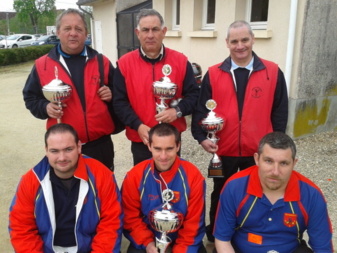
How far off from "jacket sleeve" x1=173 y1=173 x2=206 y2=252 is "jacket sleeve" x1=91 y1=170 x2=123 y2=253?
490 mm

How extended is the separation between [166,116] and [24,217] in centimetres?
131

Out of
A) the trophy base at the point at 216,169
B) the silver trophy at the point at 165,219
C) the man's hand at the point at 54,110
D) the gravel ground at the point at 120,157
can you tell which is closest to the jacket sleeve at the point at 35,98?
the man's hand at the point at 54,110

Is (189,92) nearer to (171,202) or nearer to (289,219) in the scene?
(171,202)

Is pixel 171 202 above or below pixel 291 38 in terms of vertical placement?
below

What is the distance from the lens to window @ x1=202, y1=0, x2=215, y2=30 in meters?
8.03

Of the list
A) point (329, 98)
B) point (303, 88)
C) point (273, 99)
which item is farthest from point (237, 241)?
point (329, 98)

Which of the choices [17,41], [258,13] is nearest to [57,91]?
[258,13]

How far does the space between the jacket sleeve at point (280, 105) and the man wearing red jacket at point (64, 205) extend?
58.8 inches

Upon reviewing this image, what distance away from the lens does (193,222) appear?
2762 mm

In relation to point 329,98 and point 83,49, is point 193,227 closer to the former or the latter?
point 83,49

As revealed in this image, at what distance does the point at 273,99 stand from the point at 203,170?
2479 mm

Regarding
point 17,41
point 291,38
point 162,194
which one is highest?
point 291,38

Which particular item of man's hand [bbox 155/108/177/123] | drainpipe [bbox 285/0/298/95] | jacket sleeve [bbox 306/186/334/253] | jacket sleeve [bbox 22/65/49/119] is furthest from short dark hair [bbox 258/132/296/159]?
drainpipe [bbox 285/0/298/95]

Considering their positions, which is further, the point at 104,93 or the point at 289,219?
the point at 104,93
